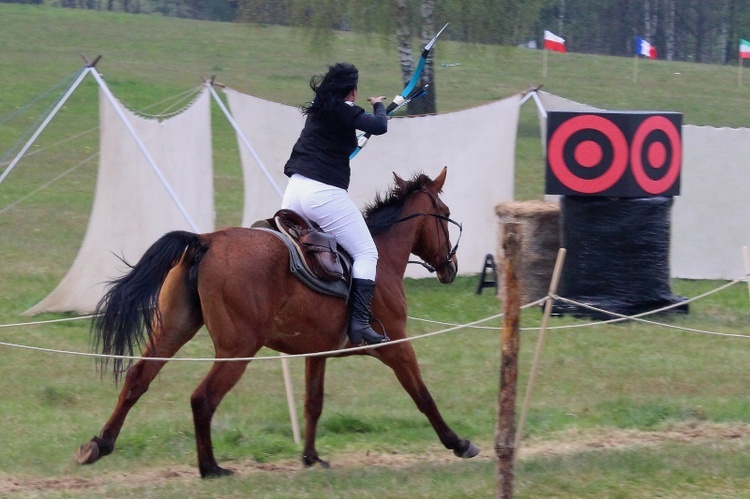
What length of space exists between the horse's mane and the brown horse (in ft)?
3.15

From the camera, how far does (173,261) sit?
630 centimetres

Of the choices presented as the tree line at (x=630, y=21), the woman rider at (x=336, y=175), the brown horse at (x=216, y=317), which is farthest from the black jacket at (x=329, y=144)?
the tree line at (x=630, y=21)

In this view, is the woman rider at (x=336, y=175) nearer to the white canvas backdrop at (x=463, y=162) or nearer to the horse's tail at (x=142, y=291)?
the horse's tail at (x=142, y=291)

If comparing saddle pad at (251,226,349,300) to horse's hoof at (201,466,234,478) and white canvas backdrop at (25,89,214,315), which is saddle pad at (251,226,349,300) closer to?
horse's hoof at (201,466,234,478)

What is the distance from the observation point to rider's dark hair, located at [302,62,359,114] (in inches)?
266

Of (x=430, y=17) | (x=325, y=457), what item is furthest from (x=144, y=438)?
(x=430, y=17)

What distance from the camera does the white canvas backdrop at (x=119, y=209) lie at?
11312mm

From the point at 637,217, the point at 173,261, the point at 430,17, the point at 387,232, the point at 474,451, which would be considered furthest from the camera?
the point at 430,17

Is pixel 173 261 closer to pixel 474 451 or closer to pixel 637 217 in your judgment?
pixel 474 451

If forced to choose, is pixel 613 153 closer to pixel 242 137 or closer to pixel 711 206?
pixel 711 206

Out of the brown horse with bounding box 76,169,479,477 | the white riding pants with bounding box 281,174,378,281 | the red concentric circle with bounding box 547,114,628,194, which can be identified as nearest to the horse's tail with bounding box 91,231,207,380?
the brown horse with bounding box 76,169,479,477

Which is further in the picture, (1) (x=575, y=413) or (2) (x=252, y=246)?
(1) (x=575, y=413)

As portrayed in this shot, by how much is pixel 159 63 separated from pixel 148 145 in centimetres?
2797

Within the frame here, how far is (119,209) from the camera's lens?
11461mm
